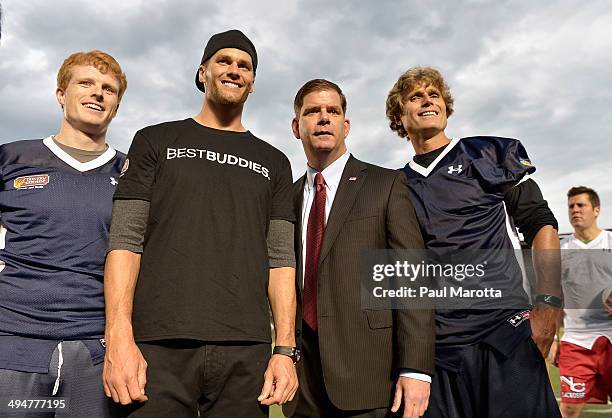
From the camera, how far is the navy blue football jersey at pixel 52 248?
287 centimetres

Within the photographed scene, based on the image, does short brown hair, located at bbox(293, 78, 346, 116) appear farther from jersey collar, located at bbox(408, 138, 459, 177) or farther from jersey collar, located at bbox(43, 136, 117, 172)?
jersey collar, located at bbox(43, 136, 117, 172)

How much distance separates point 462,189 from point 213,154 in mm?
1623

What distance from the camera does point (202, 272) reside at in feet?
8.67

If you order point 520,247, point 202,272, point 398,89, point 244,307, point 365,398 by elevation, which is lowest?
point 365,398

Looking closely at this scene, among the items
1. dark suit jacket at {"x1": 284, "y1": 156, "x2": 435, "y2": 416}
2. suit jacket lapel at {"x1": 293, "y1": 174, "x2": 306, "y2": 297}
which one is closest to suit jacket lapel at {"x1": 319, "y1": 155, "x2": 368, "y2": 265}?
dark suit jacket at {"x1": 284, "y1": 156, "x2": 435, "y2": 416}

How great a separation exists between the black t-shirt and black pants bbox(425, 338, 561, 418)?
A: 1262 millimetres

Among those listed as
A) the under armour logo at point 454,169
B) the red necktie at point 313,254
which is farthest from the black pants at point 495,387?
the under armour logo at point 454,169

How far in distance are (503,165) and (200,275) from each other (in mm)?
2104

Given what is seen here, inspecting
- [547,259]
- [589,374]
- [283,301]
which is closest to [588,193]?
[589,374]

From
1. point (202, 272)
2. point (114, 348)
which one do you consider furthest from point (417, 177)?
point (114, 348)

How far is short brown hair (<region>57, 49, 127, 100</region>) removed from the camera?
3.36 m

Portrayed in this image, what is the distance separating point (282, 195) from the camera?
3.01 m

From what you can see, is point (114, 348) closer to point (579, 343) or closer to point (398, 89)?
point (398, 89)

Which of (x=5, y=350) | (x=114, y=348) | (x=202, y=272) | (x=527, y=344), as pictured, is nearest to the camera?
(x=114, y=348)
